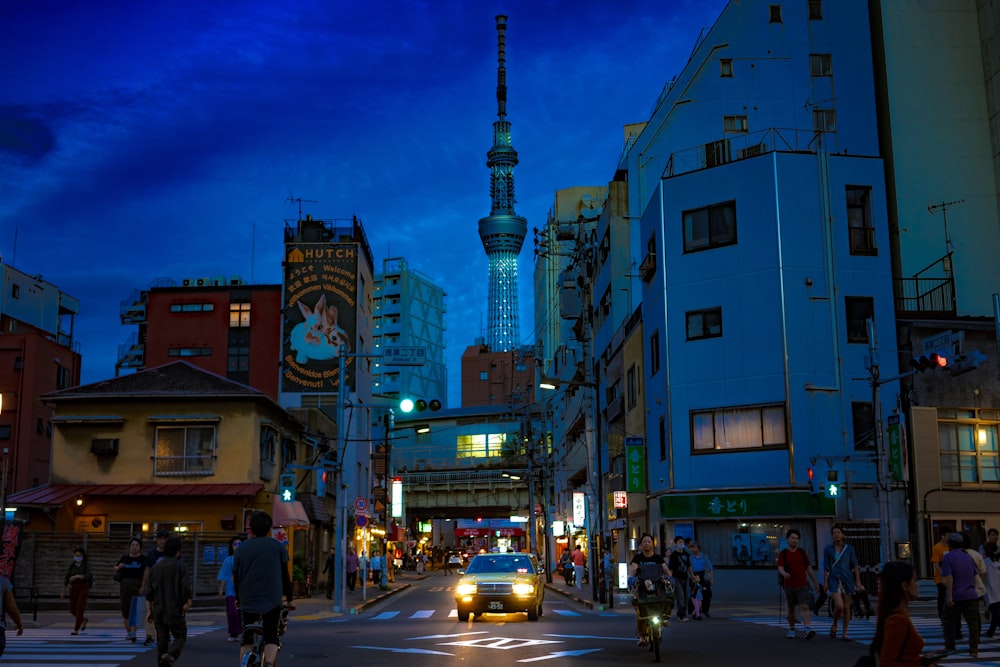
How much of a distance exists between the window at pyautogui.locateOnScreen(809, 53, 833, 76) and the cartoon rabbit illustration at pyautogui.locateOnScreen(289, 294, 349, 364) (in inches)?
1158

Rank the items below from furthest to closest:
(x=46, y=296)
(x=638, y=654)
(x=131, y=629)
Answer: (x=46, y=296) → (x=131, y=629) → (x=638, y=654)

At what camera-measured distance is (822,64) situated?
43344mm

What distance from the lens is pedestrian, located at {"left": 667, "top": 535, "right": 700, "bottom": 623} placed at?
22766mm

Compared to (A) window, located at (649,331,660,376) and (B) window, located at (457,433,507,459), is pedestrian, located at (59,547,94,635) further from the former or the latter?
(B) window, located at (457,433,507,459)

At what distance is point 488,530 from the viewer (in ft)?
375

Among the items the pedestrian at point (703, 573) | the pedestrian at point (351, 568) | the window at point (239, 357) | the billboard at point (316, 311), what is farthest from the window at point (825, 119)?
the window at point (239, 357)

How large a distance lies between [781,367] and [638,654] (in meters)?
18.8

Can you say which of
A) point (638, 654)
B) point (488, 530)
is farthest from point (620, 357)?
point (488, 530)

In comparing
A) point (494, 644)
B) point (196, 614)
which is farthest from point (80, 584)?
point (494, 644)

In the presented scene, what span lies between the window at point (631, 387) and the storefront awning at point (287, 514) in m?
14.0

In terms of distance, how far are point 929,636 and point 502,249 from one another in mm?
177236

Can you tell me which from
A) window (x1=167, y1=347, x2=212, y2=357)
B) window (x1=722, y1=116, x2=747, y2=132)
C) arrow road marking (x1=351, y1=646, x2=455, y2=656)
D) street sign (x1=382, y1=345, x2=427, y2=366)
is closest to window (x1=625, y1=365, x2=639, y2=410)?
window (x1=722, y1=116, x2=747, y2=132)

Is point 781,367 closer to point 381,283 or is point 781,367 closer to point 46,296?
point 46,296

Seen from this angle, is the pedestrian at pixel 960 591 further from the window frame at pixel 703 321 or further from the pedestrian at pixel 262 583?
the window frame at pixel 703 321
